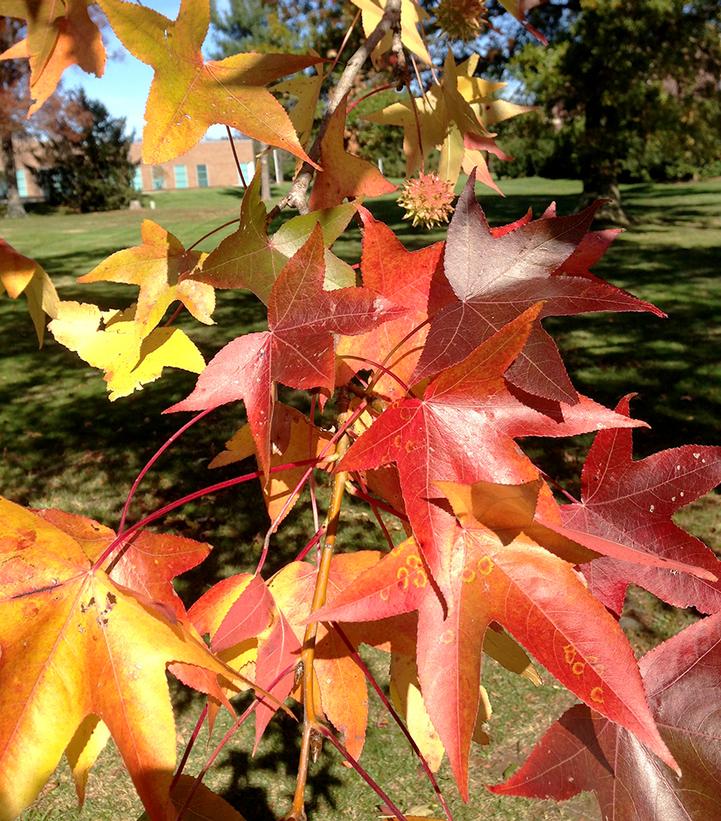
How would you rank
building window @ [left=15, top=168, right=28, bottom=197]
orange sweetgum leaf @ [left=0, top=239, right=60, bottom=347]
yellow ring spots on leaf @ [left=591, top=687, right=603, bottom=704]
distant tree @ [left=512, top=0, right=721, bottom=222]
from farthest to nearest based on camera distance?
1. building window @ [left=15, top=168, right=28, bottom=197]
2. distant tree @ [left=512, top=0, right=721, bottom=222]
3. orange sweetgum leaf @ [left=0, top=239, right=60, bottom=347]
4. yellow ring spots on leaf @ [left=591, top=687, right=603, bottom=704]

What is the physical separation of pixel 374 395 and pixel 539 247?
0.21 metres

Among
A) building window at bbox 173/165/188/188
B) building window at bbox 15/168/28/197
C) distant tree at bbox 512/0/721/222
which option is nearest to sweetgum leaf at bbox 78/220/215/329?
distant tree at bbox 512/0/721/222

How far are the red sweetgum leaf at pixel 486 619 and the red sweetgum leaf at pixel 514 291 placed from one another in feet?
0.48

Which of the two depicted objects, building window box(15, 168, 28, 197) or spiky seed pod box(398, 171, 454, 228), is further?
building window box(15, 168, 28, 197)

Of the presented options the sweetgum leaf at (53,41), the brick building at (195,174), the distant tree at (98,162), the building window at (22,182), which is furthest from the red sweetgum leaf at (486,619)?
the building window at (22,182)

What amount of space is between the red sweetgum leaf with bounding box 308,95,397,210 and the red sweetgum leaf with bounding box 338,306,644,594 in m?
0.35

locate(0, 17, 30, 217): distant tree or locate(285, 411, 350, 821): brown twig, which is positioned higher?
locate(0, 17, 30, 217): distant tree

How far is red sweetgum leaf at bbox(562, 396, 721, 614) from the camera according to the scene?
69cm

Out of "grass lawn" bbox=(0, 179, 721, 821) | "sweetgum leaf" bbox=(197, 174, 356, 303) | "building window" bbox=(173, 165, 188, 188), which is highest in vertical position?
"building window" bbox=(173, 165, 188, 188)

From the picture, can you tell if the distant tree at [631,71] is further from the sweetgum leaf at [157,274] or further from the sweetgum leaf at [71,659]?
the sweetgum leaf at [71,659]

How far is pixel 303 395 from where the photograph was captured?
18.3 feet

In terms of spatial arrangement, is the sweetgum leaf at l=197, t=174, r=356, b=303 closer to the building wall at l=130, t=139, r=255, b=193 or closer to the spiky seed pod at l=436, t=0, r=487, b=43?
the spiky seed pod at l=436, t=0, r=487, b=43

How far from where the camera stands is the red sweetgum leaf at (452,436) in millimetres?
588

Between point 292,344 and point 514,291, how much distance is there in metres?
0.21
